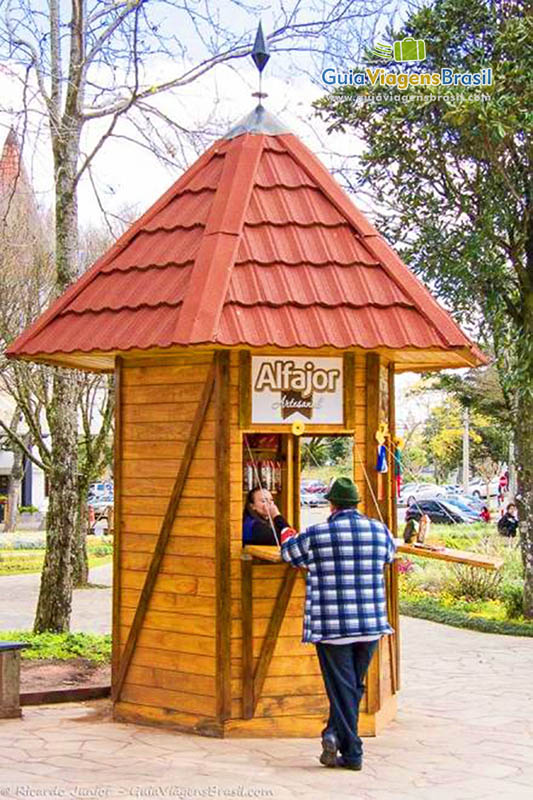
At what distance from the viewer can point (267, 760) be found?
7.16m

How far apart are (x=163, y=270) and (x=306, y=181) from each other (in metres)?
1.38

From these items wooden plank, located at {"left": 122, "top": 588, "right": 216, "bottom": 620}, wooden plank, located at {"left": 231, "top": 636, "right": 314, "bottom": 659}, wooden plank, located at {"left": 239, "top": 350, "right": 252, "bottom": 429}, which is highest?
wooden plank, located at {"left": 239, "top": 350, "right": 252, "bottom": 429}

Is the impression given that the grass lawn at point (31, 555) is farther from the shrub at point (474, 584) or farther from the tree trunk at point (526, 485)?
the tree trunk at point (526, 485)

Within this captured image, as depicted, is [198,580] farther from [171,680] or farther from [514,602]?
[514,602]

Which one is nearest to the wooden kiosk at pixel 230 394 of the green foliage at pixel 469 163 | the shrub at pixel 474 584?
the green foliage at pixel 469 163

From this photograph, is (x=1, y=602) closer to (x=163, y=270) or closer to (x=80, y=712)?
(x=80, y=712)

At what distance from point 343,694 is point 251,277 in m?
2.93

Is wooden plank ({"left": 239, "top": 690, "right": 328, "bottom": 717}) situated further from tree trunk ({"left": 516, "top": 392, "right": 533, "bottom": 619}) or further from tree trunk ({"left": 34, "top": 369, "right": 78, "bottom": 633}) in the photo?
tree trunk ({"left": 516, "top": 392, "right": 533, "bottom": 619})


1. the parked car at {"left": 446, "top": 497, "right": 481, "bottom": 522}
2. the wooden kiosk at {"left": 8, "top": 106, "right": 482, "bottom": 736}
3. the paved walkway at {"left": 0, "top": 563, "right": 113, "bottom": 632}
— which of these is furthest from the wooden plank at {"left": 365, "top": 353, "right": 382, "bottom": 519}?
the parked car at {"left": 446, "top": 497, "right": 481, "bottom": 522}

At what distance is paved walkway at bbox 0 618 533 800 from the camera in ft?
21.0

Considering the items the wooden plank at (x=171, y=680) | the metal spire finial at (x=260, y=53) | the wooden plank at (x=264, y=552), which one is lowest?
the wooden plank at (x=171, y=680)

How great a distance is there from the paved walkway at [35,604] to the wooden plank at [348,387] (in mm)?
8261

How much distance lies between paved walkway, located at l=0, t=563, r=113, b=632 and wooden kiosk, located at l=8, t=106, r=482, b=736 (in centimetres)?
752

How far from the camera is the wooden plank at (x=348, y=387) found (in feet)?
26.7
